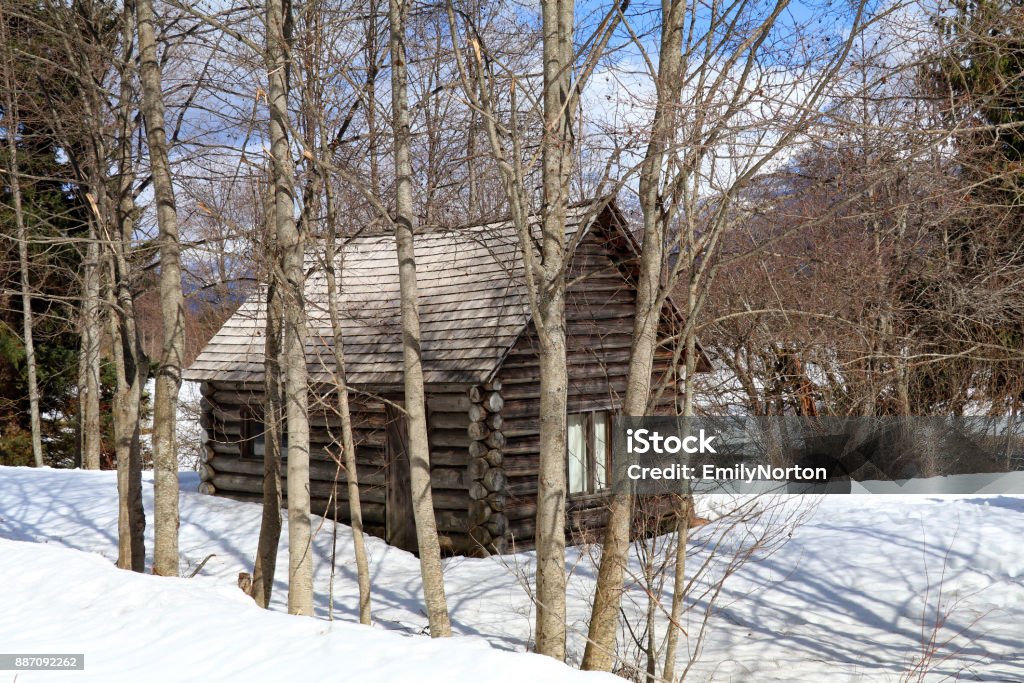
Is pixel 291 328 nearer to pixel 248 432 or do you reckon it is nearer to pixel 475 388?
pixel 475 388

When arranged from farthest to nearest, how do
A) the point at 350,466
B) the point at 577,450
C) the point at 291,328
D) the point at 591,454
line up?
1. the point at 577,450
2. the point at 591,454
3. the point at 350,466
4. the point at 291,328

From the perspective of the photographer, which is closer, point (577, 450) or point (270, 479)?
point (270, 479)

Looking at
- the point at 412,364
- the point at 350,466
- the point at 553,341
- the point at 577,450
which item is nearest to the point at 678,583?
the point at 553,341

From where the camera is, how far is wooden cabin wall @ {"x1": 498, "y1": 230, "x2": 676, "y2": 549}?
1266cm

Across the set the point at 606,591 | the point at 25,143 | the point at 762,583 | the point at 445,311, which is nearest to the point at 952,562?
the point at 762,583

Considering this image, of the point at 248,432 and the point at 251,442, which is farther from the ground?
the point at 248,432

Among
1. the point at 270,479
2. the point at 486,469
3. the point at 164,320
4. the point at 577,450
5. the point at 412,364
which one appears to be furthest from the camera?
the point at 577,450

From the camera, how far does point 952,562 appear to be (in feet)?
36.8

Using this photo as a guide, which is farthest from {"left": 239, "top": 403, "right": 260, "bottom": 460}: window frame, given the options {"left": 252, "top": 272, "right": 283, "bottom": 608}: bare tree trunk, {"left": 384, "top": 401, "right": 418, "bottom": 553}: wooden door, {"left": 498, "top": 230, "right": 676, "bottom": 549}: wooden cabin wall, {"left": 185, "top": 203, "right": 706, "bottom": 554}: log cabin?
{"left": 252, "top": 272, "right": 283, "bottom": 608}: bare tree trunk

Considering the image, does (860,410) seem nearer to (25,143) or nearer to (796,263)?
(796,263)

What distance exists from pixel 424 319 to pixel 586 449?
308cm

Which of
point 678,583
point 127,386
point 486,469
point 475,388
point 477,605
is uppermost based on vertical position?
point 127,386

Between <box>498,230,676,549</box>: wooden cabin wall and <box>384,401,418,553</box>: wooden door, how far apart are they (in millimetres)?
1433

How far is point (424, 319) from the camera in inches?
535
